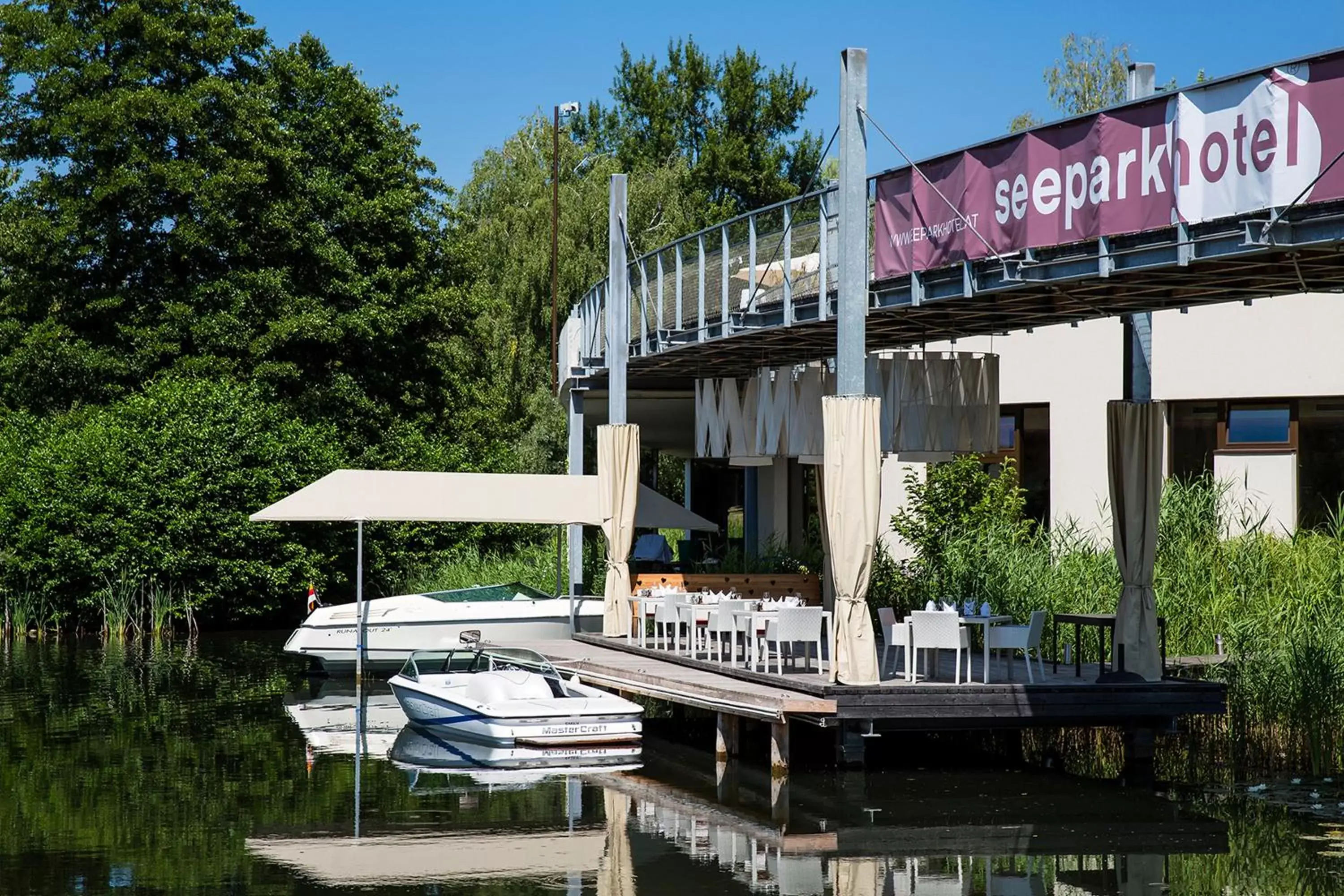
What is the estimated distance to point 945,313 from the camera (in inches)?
681

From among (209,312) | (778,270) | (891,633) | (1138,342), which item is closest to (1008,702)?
(891,633)

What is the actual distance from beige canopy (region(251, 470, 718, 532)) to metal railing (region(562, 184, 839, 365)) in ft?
9.57

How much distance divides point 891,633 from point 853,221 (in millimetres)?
4045

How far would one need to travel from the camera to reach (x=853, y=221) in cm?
1567

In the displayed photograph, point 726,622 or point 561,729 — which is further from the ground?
point 726,622

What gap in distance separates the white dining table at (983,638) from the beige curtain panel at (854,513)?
66 centimetres

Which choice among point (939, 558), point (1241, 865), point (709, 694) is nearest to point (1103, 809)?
point (1241, 865)

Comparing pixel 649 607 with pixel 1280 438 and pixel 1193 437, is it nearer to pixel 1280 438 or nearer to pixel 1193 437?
pixel 1193 437

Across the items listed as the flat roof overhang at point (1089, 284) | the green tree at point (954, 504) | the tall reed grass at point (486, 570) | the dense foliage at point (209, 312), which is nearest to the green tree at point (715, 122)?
the dense foliage at point (209, 312)

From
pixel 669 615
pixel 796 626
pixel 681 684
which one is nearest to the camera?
pixel 796 626

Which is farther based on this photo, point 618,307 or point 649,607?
point 618,307

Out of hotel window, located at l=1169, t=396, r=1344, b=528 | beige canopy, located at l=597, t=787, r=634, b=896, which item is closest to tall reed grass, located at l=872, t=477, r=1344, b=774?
hotel window, located at l=1169, t=396, r=1344, b=528

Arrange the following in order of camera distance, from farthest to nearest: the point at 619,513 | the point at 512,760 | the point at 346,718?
the point at 619,513, the point at 346,718, the point at 512,760

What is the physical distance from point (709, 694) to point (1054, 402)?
44.8 ft
